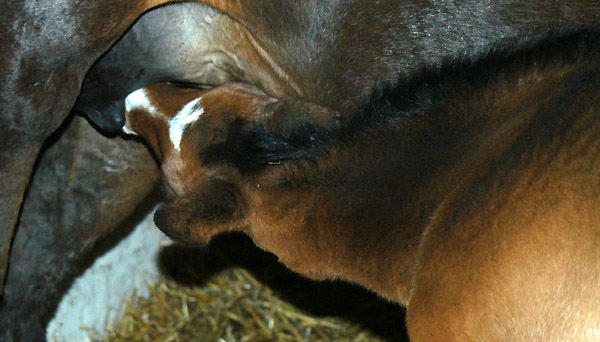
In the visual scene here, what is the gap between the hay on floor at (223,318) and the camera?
3885 millimetres

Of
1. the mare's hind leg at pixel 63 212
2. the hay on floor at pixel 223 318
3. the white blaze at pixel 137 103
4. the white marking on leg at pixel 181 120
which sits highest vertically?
the white marking on leg at pixel 181 120

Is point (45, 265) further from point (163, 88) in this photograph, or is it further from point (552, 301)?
point (552, 301)

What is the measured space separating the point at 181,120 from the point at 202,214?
21.1 inches

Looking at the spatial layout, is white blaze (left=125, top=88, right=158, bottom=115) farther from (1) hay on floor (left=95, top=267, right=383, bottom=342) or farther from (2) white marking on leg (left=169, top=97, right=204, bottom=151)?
(1) hay on floor (left=95, top=267, right=383, bottom=342)

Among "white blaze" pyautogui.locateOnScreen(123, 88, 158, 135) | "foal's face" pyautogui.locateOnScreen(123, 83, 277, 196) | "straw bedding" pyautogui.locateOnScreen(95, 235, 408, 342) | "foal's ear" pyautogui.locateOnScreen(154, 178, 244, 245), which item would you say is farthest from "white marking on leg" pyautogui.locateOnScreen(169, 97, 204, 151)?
"straw bedding" pyautogui.locateOnScreen(95, 235, 408, 342)

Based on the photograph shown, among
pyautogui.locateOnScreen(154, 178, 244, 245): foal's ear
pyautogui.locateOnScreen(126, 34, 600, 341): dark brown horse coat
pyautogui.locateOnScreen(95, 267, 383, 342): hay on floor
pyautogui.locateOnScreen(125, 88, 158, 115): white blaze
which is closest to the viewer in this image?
pyautogui.locateOnScreen(126, 34, 600, 341): dark brown horse coat

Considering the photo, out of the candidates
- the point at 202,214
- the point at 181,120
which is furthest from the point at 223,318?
the point at 202,214

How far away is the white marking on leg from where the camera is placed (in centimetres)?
259

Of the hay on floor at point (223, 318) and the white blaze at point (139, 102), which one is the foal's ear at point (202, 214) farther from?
the hay on floor at point (223, 318)

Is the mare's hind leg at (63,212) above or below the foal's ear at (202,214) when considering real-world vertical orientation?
below

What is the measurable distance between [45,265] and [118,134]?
64 centimetres

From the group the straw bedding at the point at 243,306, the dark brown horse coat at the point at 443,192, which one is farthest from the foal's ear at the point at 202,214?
the straw bedding at the point at 243,306

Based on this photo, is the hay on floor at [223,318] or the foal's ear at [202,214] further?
the hay on floor at [223,318]

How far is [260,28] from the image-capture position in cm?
291
